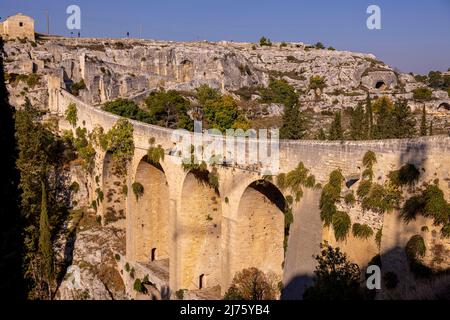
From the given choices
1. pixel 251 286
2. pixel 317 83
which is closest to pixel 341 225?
pixel 251 286

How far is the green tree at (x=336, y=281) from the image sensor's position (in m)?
9.42

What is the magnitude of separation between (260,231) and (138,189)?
8523mm

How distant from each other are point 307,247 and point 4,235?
1626cm

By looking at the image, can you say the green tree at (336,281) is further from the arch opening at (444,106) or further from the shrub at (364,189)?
the arch opening at (444,106)

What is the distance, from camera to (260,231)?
16.8 m

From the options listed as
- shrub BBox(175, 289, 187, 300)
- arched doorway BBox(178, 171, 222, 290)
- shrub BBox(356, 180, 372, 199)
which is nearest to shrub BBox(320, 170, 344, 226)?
shrub BBox(356, 180, 372, 199)

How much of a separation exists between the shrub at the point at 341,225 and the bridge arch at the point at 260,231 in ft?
13.8

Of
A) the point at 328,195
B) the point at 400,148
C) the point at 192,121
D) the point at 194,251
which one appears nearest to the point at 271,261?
the point at 194,251

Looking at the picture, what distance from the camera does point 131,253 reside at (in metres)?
23.8

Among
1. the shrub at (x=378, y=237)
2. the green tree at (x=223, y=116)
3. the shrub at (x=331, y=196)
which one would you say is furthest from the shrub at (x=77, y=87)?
the shrub at (x=378, y=237)

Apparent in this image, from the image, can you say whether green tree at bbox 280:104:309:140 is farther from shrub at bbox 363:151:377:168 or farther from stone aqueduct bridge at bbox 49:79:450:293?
shrub at bbox 363:151:377:168

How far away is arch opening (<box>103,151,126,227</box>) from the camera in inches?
1037

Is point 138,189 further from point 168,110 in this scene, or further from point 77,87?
point 77,87
